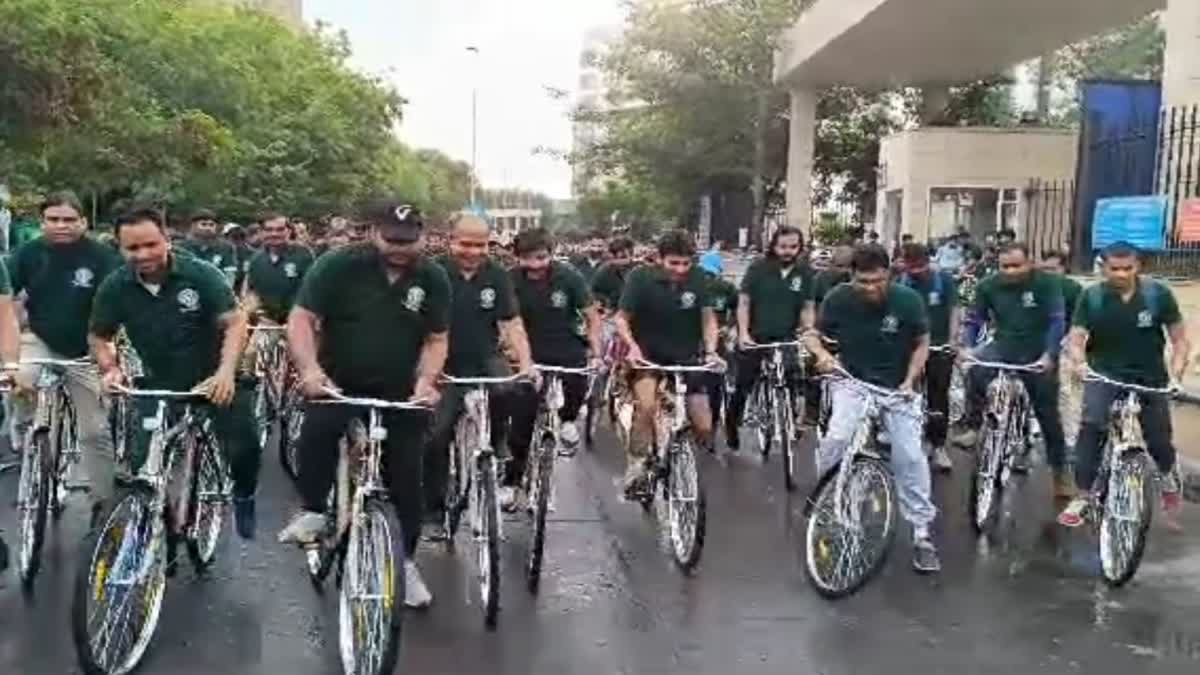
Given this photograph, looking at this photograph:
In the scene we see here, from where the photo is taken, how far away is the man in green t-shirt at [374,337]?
6.38m

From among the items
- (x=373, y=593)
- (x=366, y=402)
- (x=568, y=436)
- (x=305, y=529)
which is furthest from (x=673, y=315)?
(x=373, y=593)

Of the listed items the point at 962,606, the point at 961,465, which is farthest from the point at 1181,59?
the point at 962,606

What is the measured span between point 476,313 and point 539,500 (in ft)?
3.66

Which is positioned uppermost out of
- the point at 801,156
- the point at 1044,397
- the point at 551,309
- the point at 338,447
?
the point at 801,156

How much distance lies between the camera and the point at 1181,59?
54.0ft

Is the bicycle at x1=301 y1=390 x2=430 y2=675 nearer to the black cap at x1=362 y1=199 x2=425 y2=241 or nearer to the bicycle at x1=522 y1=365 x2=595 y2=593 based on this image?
the black cap at x1=362 y1=199 x2=425 y2=241

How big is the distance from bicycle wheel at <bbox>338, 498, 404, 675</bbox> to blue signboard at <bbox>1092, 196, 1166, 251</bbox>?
10.7 m

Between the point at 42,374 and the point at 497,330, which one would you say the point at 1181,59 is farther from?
the point at 42,374

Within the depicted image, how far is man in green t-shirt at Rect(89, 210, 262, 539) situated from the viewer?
691 cm

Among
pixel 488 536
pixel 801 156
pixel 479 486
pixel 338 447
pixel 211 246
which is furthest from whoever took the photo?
pixel 801 156

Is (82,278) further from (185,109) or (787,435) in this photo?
(185,109)

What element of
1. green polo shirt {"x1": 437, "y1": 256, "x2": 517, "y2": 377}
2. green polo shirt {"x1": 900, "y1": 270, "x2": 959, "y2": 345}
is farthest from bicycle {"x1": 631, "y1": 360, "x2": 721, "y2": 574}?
green polo shirt {"x1": 900, "y1": 270, "x2": 959, "y2": 345}

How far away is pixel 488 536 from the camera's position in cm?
692

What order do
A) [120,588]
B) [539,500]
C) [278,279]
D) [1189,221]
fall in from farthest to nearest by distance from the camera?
[1189,221] → [278,279] → [539,500] → [120,588]
